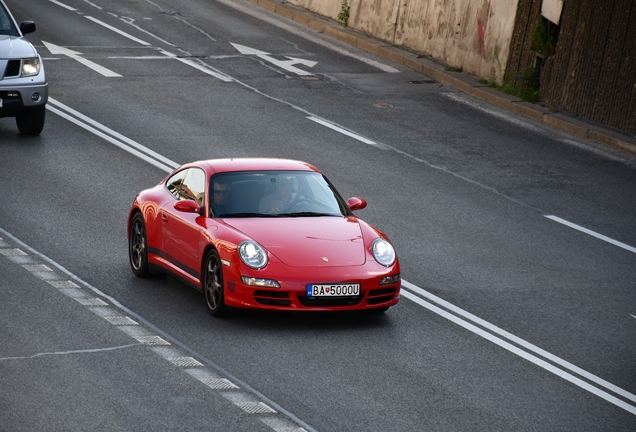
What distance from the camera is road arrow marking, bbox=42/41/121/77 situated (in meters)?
25.1

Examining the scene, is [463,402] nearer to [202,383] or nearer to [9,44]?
[202,383]

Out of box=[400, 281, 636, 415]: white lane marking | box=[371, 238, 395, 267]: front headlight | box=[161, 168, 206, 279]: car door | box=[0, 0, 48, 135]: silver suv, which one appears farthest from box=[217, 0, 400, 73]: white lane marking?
box=[371, 238, 395, 267]: front headlight

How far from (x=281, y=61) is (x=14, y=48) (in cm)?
973

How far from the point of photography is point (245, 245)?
1056 cm

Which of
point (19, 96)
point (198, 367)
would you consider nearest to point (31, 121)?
point (19, 96)

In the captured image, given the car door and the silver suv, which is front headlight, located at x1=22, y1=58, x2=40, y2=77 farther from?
the car door

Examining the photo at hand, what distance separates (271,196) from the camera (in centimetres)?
1151

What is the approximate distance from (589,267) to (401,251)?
6.87 ft

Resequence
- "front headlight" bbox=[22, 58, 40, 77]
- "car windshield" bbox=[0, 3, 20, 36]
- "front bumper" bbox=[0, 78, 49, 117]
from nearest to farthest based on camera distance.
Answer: "front bumper" bbox=[0, 78, 49, 117]
"front headlight" bbox=[22, 58, 40, 77]
"car windshield" bbox=[0, 3, 20, 36]

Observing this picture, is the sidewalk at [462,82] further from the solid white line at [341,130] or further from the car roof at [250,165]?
the car roof at [250,165]

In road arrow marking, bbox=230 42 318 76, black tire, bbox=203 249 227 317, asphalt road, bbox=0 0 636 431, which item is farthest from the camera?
road arrow marking, bbox=230 42 318 76

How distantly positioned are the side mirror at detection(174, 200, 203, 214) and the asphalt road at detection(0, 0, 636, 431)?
0.87 metres

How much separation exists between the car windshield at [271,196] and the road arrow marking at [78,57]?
13845 mm

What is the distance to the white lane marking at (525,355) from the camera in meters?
8.96
